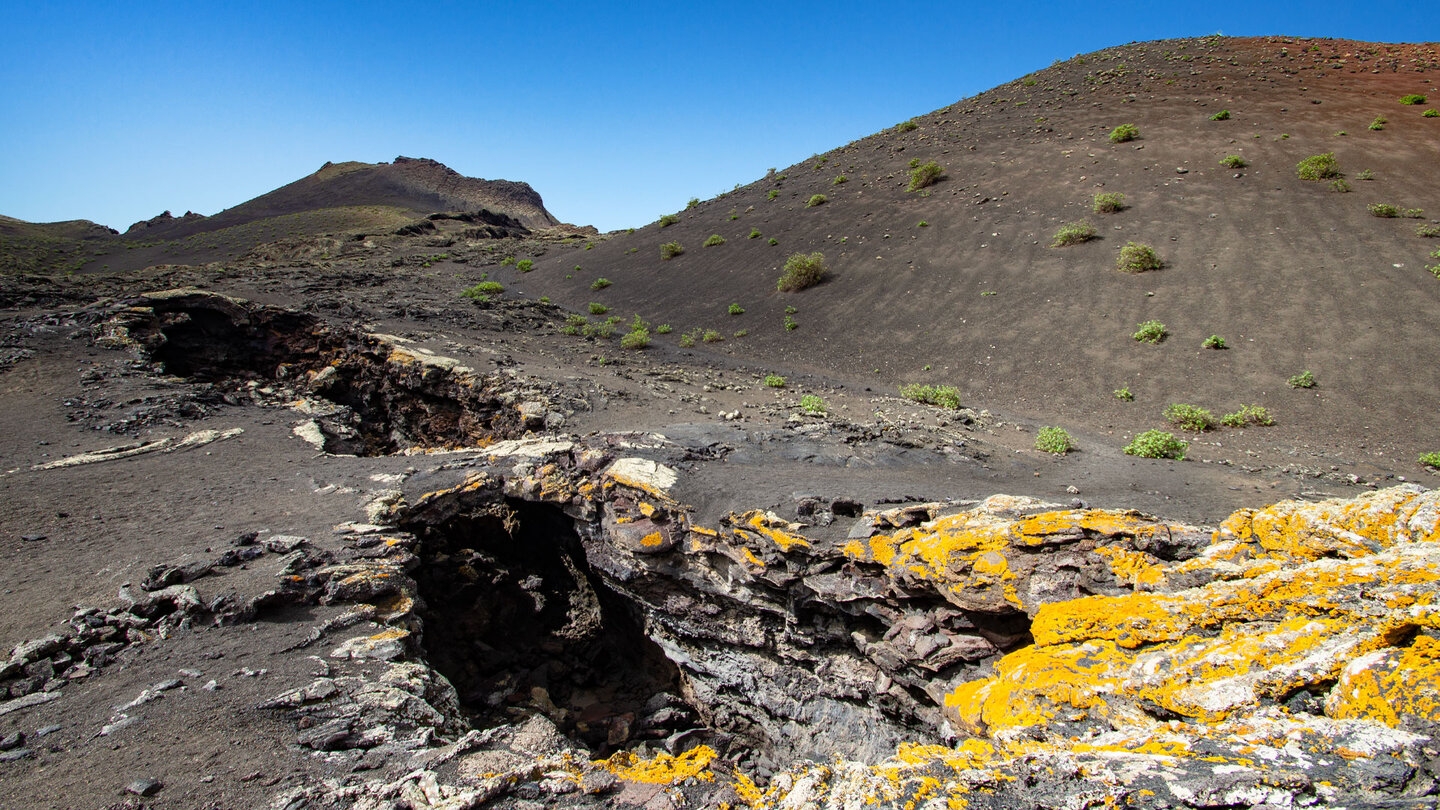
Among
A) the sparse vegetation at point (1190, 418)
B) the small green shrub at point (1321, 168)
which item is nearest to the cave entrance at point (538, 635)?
the sparse vegetation at point (1190, 418)

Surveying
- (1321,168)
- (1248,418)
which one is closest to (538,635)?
(1248,418)

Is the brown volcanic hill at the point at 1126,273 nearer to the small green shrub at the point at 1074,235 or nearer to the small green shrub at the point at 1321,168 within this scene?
the small green shrub at the point at 1074,235

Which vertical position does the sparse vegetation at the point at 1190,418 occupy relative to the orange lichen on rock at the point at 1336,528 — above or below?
above

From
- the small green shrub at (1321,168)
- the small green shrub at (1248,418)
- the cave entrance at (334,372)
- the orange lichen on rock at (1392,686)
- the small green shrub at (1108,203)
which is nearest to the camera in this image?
the orange lichen on rock at (1392,686)

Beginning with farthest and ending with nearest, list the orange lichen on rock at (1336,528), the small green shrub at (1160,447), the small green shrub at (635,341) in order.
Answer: the small green shrub at (635,341) < the small green shrub at (1160,447) < the orange lichen on rock at (1336,528)

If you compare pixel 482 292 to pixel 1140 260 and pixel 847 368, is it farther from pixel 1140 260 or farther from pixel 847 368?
pixel 1140 260

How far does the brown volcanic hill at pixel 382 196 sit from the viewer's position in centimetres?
5275

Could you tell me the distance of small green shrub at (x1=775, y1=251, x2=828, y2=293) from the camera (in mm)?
21766

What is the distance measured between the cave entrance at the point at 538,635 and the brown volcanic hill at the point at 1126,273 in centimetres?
997

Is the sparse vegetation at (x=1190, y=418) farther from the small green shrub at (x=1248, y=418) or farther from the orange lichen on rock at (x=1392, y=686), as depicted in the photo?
the orange lichen on rock at (x=1392, y=686)

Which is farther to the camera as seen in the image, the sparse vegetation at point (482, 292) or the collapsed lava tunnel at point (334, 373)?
the sparse vegetation at point (482, 292)

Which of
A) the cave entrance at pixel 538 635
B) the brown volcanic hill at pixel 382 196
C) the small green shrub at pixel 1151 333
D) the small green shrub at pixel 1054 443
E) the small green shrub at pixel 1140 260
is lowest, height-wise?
the cave entrance at pixel 538 635

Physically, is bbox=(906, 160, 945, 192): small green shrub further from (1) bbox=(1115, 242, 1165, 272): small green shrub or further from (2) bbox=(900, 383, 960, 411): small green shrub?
(2) bbox=(900, 383, 960, 411): small green shrub

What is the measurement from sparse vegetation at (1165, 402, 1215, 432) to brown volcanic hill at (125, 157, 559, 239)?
60928 mm
